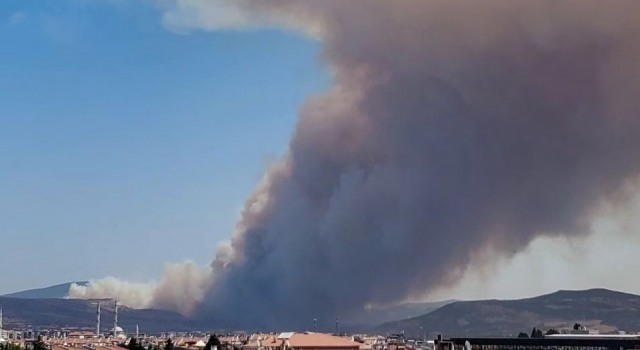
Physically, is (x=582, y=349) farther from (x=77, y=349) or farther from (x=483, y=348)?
(x=77, y=349)

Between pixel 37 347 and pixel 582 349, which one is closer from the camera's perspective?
pixel 37 347

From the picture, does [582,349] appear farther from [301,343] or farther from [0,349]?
[0,349]

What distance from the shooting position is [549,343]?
120688mm

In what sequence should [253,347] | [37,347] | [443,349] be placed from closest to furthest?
1. [443,349]
2. [37,347]
3. [253,347]

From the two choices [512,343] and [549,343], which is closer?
[549,343]

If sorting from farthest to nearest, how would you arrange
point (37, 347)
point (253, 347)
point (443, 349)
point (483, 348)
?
point (483, 348) → point (253, 347) → point (37, 347) → point (443, 349)

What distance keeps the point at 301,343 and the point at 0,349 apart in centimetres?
3229

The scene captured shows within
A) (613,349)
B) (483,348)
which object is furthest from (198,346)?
(613,349)

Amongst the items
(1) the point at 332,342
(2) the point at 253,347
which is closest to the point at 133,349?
(2) the point at 253,347

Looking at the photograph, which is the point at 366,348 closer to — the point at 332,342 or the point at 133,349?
the point at 332,342

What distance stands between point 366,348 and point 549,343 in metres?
25.8

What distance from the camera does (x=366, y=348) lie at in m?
108

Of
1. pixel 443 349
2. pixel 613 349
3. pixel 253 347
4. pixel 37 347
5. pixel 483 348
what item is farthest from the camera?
pixel 483 348

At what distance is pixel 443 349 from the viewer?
66.0 m
